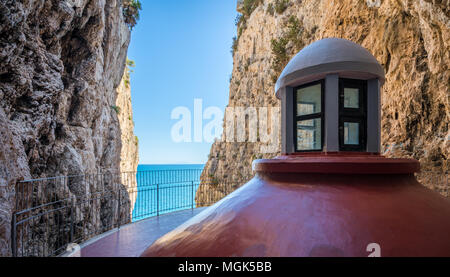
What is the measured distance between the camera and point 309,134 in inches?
130

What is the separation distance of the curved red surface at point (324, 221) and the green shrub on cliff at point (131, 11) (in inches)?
939

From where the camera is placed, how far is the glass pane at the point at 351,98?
3.07 metres

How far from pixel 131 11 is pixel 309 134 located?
23.5 metres

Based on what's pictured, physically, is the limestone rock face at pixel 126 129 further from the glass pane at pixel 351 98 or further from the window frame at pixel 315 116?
the glass pane at pixel 351 98

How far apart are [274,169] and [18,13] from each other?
9.19 metres

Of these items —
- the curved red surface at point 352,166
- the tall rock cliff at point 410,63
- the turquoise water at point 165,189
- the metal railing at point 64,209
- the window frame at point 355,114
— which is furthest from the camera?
the turquoise water at point 165,189

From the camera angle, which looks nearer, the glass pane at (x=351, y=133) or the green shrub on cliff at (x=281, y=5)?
the glass pane at (x=351, y=133)

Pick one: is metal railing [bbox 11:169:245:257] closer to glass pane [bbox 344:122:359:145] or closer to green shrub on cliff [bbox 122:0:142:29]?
glass pane [bbox 344:122:359:145]

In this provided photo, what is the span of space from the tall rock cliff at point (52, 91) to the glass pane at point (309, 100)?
5776 millimetres

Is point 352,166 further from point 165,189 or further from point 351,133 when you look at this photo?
point 165,189

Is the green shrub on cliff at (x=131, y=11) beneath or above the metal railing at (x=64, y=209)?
above

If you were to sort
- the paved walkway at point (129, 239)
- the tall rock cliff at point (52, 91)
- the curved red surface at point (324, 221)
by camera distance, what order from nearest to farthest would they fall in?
the curved red surface at point (324, 221), the paved walkway at point (129, 239), the tall rock cliff at point (52, 91)

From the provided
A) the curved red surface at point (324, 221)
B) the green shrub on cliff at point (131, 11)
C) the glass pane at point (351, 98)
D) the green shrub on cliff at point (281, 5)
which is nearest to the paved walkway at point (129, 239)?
the curved red surface at point (324, 221)

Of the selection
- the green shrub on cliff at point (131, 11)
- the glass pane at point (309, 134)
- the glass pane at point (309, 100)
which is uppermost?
the green shrub on cliff at point (131, 11)
